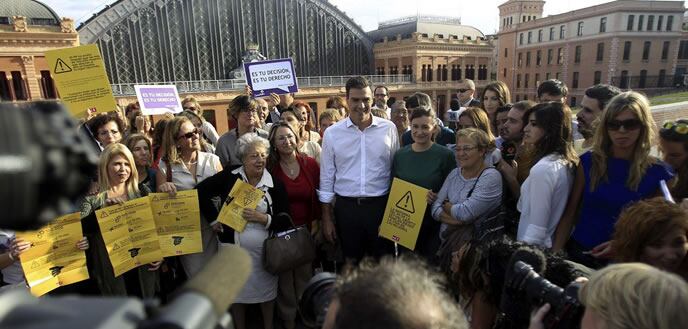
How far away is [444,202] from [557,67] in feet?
190

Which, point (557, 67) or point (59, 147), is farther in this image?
point (557, 67)

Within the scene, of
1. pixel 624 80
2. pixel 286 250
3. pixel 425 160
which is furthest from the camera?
pixel 624 80

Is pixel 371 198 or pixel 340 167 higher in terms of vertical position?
pixel 340 167

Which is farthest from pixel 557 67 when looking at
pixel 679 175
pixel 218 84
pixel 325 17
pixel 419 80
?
pixel 679 175

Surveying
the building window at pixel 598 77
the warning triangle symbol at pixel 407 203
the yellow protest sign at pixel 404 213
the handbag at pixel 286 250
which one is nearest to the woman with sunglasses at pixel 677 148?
the yellow protest sign at pixel 404 213

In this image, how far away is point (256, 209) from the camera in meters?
3.42

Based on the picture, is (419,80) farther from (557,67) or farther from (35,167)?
(35,167)

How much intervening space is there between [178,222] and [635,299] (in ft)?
10.4

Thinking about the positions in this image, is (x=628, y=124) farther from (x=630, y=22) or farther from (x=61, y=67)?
(x=630, y=22)

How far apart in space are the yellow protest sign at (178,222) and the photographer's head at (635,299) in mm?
2905

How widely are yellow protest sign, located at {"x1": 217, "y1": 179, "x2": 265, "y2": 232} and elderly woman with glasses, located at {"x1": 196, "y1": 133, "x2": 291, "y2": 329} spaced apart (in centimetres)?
→ 5

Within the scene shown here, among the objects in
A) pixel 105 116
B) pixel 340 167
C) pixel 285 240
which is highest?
pixel 105 116

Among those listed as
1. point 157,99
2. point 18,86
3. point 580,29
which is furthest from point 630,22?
point 18,86

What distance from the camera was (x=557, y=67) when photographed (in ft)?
173
